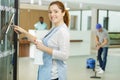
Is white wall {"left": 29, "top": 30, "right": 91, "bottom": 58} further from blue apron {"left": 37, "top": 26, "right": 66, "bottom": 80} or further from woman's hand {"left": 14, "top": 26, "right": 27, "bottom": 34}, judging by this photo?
blue apron {"left": 37, "top": 26, "right": 66, "bottom": 80}

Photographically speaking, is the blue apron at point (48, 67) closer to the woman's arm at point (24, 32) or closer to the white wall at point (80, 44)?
the woman's arm at point (24, 32)

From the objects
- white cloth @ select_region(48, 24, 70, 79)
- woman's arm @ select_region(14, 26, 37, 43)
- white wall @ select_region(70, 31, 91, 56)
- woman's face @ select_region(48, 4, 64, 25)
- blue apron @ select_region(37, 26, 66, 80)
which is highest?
woman's face @ select_region(48, 4, 64, 25)

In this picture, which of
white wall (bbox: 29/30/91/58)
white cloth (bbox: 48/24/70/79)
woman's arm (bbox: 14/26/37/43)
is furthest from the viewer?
white wall (bbox: 29/30/91/58)

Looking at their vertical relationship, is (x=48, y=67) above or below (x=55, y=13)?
below

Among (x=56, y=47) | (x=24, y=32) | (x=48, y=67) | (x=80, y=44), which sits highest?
(x=24, y=32)

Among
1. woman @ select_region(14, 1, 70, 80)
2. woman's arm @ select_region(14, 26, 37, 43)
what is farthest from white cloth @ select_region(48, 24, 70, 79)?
woman's arm @ select_region(14, 26, 37, 43)

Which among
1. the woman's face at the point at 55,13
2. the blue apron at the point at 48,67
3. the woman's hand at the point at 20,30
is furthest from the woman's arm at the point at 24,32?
the woman's face at the point at 55,13

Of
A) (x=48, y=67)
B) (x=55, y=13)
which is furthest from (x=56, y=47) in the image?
(x=55, y=13)

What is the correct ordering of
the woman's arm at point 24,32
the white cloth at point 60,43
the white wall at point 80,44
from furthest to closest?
the white wall at point 80,44 < the woman's arm at point 24,32 < the white cloth at point 60,43

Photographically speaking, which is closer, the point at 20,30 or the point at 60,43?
the point at 60,43

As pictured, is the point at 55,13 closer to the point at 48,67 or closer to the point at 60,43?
the point at 60,43

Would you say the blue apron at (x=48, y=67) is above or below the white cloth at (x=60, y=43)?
below

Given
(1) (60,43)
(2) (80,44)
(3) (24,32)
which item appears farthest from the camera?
(2) (80,44)

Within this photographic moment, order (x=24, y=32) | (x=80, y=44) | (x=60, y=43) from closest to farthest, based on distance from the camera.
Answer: (x=60, y=43) < (x=24, y=32) < (x=80, y=44)
